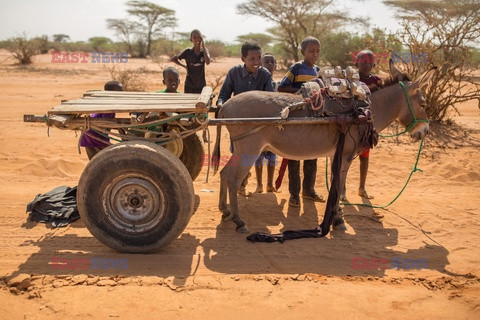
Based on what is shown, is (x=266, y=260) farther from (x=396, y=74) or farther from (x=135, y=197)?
(x=396, y=74)

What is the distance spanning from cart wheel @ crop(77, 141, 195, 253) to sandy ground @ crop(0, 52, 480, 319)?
8.5 inches

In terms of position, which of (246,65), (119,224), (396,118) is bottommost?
(119,224)

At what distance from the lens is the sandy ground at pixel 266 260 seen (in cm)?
334

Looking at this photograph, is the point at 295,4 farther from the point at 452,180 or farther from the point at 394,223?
the point at 394,223

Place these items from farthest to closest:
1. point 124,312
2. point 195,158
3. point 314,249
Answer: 1. point 195,158
2. point 314,249
3. point 124,312

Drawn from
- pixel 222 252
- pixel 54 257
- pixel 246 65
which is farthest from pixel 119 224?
pixel 246 65

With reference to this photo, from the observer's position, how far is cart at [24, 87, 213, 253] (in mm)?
4027

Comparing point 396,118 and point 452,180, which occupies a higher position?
point 396,118


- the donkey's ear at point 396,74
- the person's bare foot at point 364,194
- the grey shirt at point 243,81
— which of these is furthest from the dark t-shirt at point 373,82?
the person's bare foot at point 364,194

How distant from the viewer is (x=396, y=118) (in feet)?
17.3

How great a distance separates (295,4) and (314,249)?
815 inches

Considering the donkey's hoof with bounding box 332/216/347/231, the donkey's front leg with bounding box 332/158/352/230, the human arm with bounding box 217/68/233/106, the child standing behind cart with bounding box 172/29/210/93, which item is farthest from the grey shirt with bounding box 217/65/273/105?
the child standing behind cart with bounding box 172/29/210/93

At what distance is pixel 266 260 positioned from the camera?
13.8 feet

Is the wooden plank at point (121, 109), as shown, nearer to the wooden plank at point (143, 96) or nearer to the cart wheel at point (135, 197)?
the cart wheel at point (135, 197)
